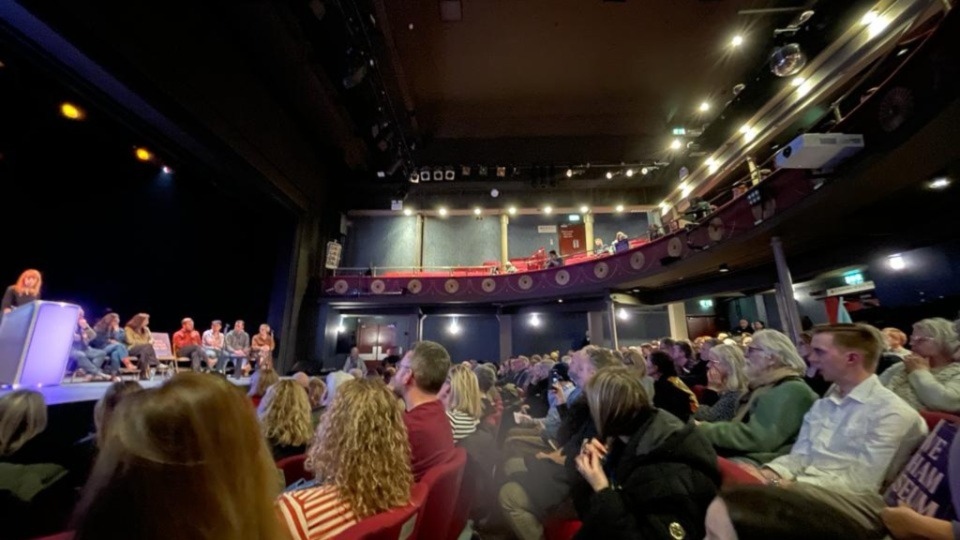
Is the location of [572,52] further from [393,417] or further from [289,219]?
[393,417]

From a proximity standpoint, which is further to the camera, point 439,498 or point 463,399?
point 463,399

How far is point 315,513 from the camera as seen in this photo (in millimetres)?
1011

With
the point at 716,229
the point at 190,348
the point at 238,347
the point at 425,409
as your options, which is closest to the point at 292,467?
the point at 425,409

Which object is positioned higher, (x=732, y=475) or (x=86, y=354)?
(x=86, y=354)

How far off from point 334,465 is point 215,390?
658 mm

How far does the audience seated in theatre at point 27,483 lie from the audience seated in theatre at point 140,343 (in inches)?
153

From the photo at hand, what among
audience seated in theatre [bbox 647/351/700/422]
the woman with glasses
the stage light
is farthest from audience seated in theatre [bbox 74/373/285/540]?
the stage light

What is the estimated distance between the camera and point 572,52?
28.7ft

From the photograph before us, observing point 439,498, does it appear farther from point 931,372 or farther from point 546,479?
point 931,372

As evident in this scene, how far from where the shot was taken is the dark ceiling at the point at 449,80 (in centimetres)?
572

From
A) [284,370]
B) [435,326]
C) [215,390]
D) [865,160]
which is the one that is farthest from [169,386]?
[435,326]

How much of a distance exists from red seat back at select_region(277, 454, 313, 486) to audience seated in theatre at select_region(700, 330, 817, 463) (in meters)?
2.05

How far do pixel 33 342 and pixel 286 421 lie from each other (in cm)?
333

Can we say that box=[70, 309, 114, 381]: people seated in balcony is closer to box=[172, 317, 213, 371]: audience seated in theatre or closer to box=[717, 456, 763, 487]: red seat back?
box=[172, 317, 213, 371]: audience seated in theatre
